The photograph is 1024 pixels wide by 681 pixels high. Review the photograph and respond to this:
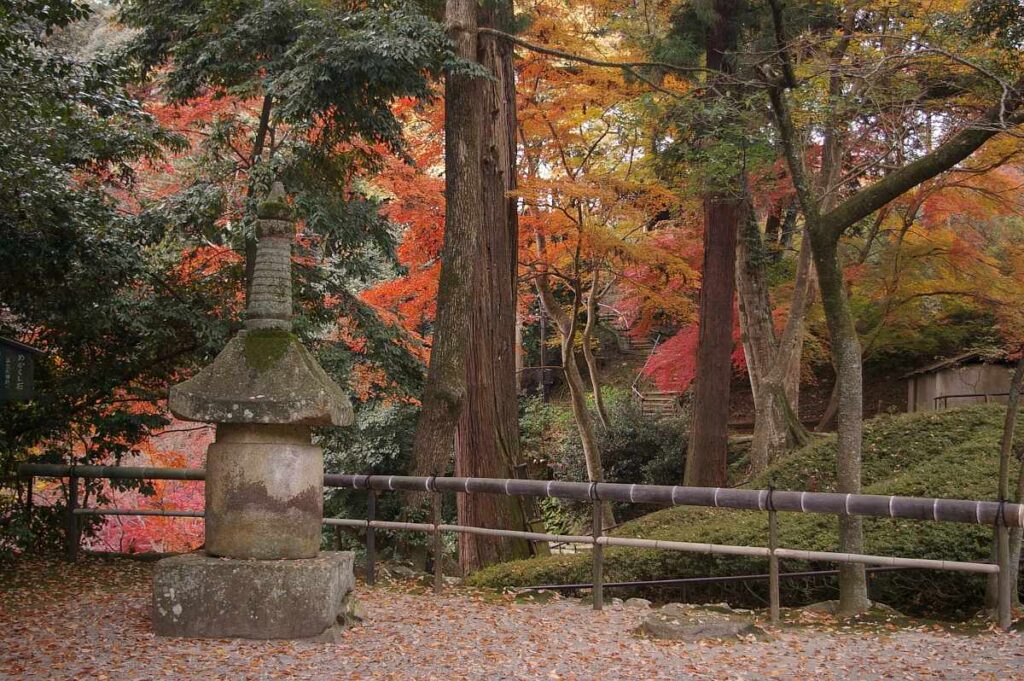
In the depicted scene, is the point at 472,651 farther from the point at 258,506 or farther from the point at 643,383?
the point at 643,383

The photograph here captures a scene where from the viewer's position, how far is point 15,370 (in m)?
8.90

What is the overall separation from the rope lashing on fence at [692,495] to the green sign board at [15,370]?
1.18 meters

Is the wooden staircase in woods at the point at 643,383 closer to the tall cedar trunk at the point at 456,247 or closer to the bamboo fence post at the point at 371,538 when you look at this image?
the tall cedar trunk at the point at 456,247

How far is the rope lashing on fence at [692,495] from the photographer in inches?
274

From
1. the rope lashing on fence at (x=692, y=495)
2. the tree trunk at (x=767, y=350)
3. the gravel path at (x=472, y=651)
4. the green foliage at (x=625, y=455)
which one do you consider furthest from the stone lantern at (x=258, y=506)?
the green foliage at (x=625, y=455)

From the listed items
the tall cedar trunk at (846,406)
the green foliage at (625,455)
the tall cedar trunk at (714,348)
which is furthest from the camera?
the green foliage at (625,455)

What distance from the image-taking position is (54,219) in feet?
29.3

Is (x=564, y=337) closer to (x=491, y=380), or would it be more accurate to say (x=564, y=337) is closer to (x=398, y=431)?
(x=398, y=431)

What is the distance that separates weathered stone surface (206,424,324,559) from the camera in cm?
Result: 664

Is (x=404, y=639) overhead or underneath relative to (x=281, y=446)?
underneath

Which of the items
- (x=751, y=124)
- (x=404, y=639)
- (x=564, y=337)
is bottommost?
(x=404, y=639)

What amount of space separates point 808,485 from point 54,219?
1066cm

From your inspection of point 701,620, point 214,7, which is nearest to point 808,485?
point 701,620

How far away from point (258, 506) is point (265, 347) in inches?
44.0
